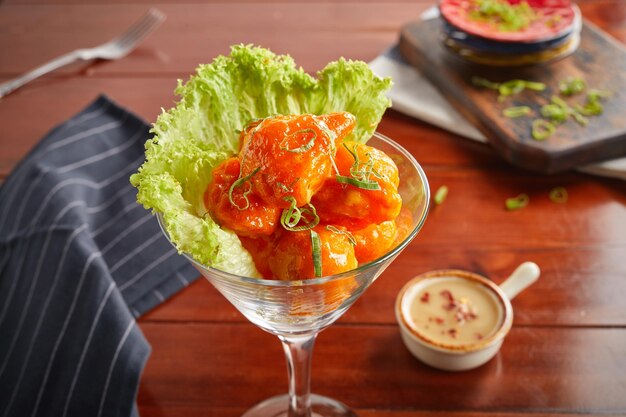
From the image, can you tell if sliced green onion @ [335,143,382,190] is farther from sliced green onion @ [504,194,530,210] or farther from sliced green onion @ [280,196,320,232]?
sliced green onion @ [504,194,530,210]

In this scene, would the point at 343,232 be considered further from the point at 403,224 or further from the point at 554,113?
the point at 554,113

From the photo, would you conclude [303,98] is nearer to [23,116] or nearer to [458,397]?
[458,397]

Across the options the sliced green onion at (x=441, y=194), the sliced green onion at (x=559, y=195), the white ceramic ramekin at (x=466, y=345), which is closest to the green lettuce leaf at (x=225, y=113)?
the white ceramic ramekin at (x=466, y=345)

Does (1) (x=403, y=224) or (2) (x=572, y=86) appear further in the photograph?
(2) (x=572, y=86)

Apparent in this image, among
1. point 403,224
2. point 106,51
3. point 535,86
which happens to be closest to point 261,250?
point 403,224

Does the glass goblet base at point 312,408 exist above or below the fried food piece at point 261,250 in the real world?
below

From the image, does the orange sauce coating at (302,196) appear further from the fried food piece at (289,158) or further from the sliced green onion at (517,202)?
the sliced green onion at (517,202)
